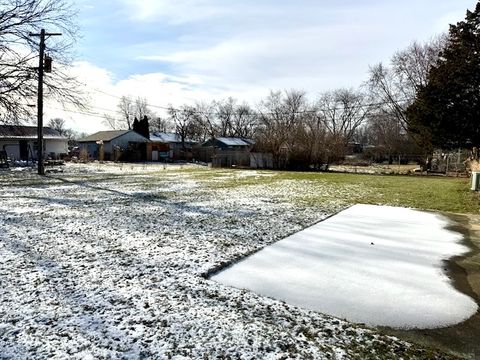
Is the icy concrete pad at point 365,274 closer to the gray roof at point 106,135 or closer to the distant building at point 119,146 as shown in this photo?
the distant building at point 119,146

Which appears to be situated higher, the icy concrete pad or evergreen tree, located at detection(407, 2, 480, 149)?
evergreen tree, located at detection(407, 2, 480, 149)

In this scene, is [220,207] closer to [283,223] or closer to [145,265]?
[283,223]

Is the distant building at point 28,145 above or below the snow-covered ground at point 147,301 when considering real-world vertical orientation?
above

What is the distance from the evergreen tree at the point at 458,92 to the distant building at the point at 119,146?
3263 cm

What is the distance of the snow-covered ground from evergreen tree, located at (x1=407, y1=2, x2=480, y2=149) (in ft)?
37.2

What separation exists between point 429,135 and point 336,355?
16221 mm

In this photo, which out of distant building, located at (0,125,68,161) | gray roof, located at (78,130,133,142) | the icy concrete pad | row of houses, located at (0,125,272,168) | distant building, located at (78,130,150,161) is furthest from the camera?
Result: gray roof, located at (78,130,133,142)

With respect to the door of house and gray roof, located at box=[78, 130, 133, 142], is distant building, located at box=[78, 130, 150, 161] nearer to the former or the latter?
gray roof, located at box=[78, 130, 133, 142]

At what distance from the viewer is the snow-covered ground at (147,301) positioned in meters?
2.66

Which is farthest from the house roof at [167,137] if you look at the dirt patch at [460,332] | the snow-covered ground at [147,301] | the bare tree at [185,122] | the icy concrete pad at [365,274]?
the dirt patch at [460,332]

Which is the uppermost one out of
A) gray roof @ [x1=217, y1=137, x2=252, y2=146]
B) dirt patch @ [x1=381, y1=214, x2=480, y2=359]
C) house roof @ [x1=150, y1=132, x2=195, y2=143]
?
house roof @ [x1=150, y1=132, x2=195, y2=143]

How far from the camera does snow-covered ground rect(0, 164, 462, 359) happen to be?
105 inches

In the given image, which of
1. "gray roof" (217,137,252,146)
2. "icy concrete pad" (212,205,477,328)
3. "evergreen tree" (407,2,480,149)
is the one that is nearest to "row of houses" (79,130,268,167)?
"gray roof" (217,137,252,146)

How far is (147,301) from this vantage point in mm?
3445
